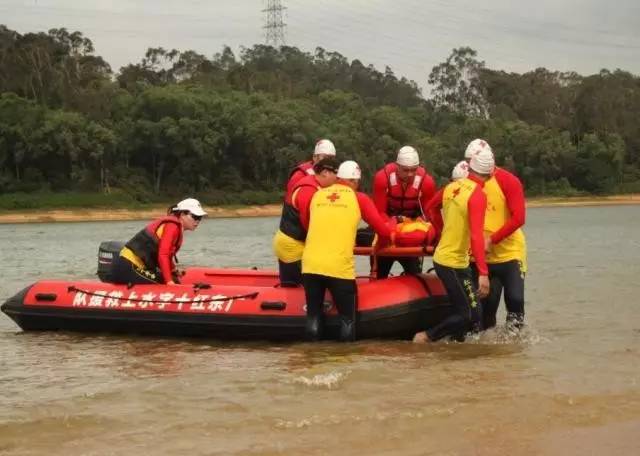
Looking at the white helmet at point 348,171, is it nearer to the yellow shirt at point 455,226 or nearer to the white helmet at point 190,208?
the yellow shirt at point 455,226

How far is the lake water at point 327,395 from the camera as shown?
5598 mm

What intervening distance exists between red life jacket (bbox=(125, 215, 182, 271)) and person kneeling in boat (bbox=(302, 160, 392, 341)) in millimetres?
1823

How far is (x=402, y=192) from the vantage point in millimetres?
8992

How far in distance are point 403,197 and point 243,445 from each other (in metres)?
3.95

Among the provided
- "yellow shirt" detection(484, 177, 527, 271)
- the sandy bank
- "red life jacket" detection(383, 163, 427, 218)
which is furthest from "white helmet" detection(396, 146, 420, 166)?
the sandy bank

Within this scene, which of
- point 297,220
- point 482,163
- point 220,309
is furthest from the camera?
point 220,309

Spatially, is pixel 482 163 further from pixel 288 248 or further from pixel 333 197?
pixel 288 248

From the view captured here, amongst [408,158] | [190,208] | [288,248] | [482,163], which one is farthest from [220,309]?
[482,163]

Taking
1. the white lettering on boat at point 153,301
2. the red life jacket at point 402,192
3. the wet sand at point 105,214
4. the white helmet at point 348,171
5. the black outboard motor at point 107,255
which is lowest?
the wet sand at point 105,214

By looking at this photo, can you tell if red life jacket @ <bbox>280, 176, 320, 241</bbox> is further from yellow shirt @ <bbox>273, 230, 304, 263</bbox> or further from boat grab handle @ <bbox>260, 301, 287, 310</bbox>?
boat grab handle @ <bbox>260, 301, 287, 310</bbox>

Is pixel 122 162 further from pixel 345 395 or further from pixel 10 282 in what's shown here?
pixel 345 395

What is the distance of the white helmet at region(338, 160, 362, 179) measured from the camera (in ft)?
27.5

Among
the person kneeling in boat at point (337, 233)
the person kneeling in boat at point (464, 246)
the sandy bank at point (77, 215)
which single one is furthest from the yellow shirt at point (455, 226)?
the sandy bank at point (77, 215)

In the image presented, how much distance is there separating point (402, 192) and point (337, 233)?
1007mm
